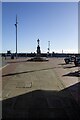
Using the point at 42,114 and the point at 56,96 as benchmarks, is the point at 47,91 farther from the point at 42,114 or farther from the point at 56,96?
the point at 42,114

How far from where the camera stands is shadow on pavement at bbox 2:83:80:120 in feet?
32.1

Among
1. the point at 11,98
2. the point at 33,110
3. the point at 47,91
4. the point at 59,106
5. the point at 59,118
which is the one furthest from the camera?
the point at 47,91

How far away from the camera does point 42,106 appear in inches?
447

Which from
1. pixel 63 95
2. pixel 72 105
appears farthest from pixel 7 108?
pixel 63 95

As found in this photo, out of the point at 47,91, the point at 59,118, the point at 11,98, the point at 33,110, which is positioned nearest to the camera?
the point at 59,118

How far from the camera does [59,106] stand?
11422 millimetres

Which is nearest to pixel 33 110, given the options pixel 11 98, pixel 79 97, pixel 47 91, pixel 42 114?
pixel 42 114

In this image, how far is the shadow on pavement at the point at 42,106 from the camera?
9.78m

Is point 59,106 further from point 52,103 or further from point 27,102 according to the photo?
point 27,102

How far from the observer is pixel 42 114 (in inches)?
Result: 392

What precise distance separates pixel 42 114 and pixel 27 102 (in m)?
2.29

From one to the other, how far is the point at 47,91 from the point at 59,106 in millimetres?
3938

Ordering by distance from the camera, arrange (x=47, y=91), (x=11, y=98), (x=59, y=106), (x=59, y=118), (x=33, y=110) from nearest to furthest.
Result: (x=59, y=118)
(x=33, y=110)
(x=59, y=106)
(x=11, y=98)
(x=47, y=91)

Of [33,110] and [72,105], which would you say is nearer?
[33,110]
